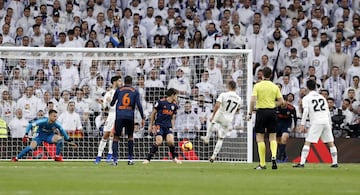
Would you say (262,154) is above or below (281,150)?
above

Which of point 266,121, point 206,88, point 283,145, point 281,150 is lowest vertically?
point 281,150

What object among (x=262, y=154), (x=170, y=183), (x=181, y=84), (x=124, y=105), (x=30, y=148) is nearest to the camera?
(x=170, y=183)

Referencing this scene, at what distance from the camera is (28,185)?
574 inches

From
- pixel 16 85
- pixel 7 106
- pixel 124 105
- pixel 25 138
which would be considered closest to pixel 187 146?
pixel 124 105

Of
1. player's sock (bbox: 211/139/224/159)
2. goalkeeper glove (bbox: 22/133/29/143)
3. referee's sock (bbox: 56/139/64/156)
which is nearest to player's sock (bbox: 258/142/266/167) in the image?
player's sock (bbox: 211/139/224/159)

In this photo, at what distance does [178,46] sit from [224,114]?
4356mm

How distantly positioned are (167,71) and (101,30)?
122 inches

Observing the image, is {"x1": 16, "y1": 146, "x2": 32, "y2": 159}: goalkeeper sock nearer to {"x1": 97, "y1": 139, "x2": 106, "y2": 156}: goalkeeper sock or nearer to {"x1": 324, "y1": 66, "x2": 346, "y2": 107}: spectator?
{"x1": 97, "y1": 139, "x2": 106, "y2": 156}: goalkeeper sock

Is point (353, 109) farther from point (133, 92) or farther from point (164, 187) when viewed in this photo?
point (164, 187)

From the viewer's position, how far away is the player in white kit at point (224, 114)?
27.1m

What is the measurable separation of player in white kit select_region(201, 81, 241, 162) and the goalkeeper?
383 cm

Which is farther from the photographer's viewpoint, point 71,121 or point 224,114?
point 71,121

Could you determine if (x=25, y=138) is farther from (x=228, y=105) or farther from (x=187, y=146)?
(x=228, y=105)

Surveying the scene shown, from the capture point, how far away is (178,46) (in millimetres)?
31219
